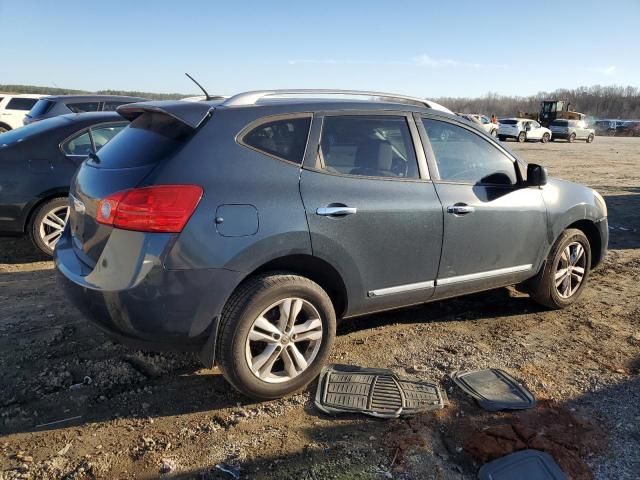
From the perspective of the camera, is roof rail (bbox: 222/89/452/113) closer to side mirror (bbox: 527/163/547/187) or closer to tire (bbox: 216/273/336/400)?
side mirror (bbox: 527/163/547/187)

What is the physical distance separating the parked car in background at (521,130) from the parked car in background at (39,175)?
31.2m

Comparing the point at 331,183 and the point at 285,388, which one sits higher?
the point at 331,183

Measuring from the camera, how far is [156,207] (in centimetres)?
271

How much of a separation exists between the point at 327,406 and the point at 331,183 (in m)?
1.34

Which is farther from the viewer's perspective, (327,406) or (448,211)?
(448,211)

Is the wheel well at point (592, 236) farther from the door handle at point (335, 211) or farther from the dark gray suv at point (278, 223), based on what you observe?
the door handle at point (335, 211)

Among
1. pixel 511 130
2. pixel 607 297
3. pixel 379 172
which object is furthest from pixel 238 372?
pixel 511 130

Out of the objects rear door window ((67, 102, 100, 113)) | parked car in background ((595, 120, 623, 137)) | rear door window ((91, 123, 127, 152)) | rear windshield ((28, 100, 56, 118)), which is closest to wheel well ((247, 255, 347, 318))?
rear door window ((91, 123, 127, 152))

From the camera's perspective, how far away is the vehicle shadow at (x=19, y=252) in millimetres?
5793

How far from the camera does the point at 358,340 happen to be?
13.3 ft

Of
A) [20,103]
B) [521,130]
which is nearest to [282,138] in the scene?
[20,103]

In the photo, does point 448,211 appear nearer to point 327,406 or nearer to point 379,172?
point 379,172

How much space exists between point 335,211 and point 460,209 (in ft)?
3.54

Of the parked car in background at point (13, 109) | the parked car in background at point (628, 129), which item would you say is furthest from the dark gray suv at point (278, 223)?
the parked car in background at point (628, 129)
